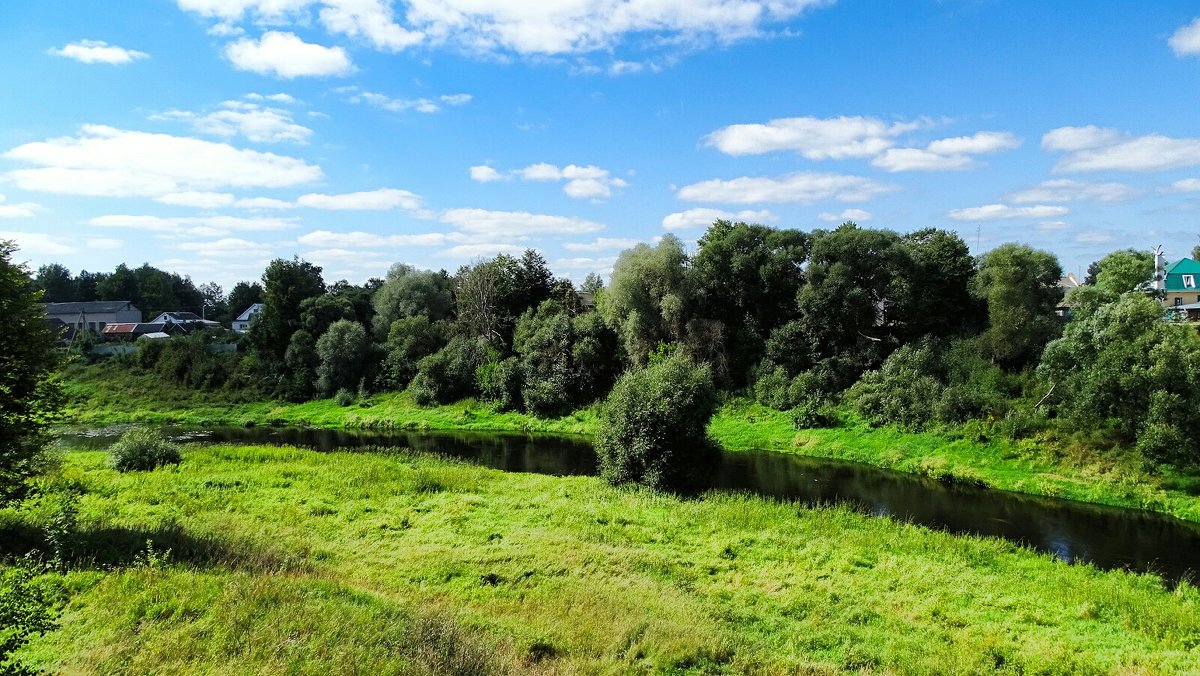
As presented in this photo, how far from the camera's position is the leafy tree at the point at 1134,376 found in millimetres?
26503

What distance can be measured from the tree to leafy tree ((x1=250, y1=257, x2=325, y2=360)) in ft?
191

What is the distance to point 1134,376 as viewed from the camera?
27.4 metres

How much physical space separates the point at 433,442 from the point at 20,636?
40.2m

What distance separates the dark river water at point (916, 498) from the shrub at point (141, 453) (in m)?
13.7

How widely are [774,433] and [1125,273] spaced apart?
2393cm

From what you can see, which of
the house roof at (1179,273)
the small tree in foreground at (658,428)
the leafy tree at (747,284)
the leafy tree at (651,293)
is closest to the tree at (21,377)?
the small tree in foreground at (658,428)

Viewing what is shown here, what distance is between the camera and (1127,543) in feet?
72.1

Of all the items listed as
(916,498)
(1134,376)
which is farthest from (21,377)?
(1134,376)

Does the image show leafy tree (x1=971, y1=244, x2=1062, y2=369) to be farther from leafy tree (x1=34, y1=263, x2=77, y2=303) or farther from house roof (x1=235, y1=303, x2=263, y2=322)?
leafy tree (x1=34, y1=263, x2=77, y2=303)

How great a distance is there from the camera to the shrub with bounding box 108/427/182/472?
26.9 m

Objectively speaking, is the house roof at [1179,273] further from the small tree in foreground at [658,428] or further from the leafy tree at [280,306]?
the leafy tree at [280,306]

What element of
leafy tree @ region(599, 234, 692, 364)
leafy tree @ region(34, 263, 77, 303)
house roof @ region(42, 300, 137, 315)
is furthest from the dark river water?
leafy tree @ region(34, 263, 77, 303)

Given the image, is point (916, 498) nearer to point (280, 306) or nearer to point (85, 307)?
point (280, 306)

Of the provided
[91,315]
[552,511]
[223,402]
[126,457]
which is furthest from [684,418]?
[91,315]
